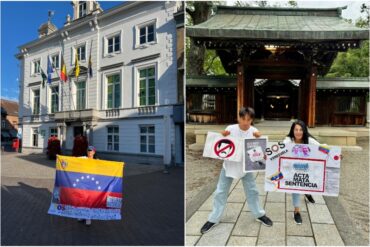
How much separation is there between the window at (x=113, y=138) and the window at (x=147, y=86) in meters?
1.38

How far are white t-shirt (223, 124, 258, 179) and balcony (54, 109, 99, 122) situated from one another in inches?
290

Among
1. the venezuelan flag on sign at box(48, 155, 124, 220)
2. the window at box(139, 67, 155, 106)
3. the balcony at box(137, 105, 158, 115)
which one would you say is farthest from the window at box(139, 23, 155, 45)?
the venezuelan flag on sign at box(48, 155, 124, 220)

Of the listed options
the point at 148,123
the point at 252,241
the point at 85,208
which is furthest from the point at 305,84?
the point at 148,123

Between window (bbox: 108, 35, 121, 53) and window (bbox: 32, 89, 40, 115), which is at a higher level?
window (bbox: 108, 35, 121, 53)

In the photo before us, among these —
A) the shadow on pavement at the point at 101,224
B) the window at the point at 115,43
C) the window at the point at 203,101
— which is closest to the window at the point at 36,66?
the window at the point at 115,43

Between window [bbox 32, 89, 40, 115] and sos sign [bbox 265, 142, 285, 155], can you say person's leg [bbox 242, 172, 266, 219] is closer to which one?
sos sign [bbox 265, 142, 285, 155]

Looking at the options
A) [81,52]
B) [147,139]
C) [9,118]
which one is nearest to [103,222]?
[147,139]

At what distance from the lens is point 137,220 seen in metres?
3.02

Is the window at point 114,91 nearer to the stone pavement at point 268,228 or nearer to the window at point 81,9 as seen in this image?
the window at point 81,9

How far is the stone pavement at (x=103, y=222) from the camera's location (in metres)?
2.51

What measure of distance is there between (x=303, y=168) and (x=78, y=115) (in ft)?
26.1

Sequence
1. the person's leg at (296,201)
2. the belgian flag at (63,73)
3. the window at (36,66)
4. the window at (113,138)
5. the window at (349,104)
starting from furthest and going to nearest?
the window at (113,138)
the window at (36,66)
the belgian flag at (63,73)
the window at (349,104)
the person's leg at (296,201)

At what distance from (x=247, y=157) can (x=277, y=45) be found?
2639 mm

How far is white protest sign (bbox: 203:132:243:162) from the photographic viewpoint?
1.65 metres
